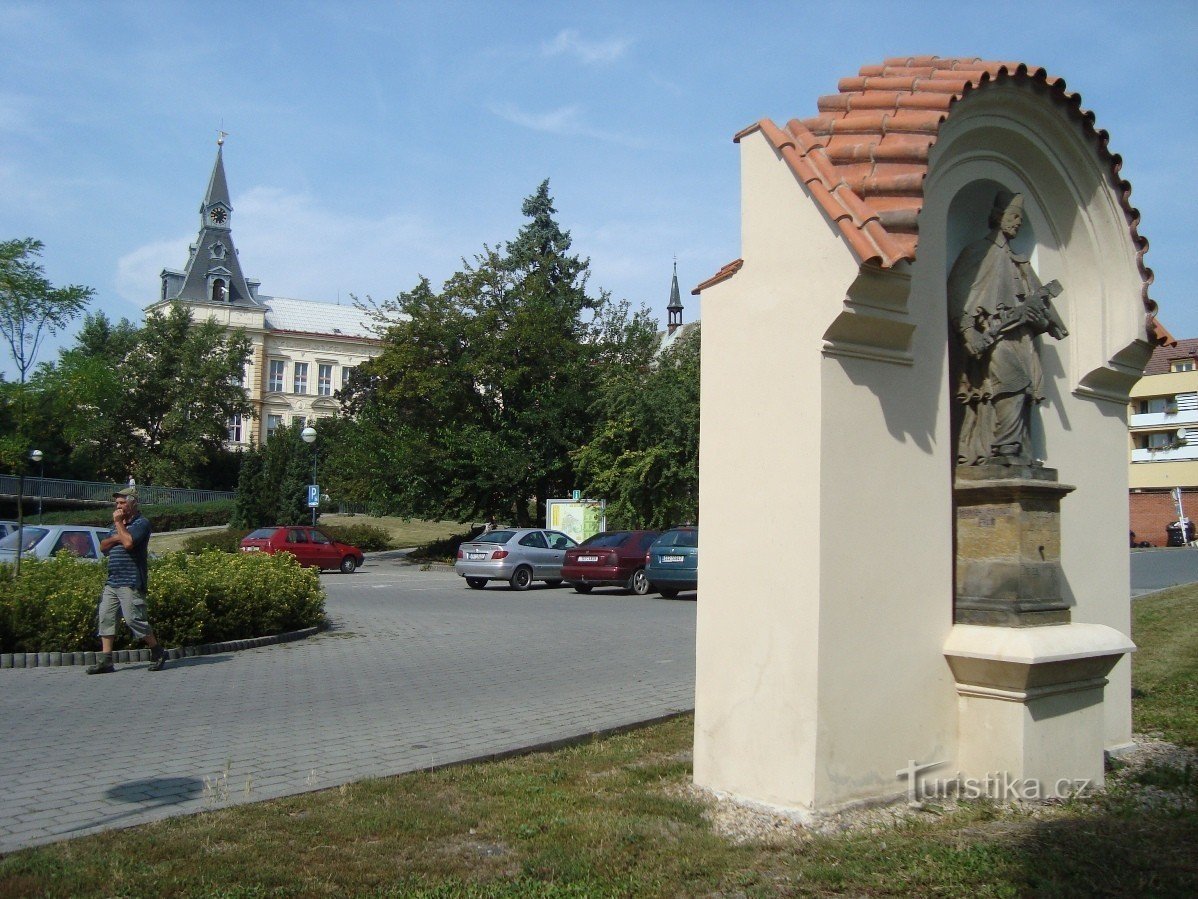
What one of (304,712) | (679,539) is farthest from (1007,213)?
(679,539)

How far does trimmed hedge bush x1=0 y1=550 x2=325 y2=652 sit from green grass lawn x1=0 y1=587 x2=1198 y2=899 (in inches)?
281

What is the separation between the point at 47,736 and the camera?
7.63 meters

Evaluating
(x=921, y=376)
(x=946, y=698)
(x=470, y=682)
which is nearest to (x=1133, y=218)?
(x=921, y=376)

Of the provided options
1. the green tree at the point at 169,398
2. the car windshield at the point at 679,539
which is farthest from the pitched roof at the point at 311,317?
the car windshield at the point at 679,539

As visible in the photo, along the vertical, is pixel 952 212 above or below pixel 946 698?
above

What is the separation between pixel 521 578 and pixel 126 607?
54.7ft

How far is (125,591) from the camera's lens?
36.0 ft

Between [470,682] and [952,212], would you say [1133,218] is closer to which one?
[952,212]

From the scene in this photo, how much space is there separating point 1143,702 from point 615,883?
6719 mm

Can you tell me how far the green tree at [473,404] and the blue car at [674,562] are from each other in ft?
43.1

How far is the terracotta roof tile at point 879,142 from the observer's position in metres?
5.54

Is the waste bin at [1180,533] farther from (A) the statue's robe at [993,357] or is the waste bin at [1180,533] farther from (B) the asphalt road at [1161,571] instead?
(A) the statue's robe at [993,357]

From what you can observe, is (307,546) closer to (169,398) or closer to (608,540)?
(608,540)

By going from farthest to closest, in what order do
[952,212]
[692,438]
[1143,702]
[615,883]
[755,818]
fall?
[692,438] → [1143,702] → [952,212] → [755,818] → [615,883]
